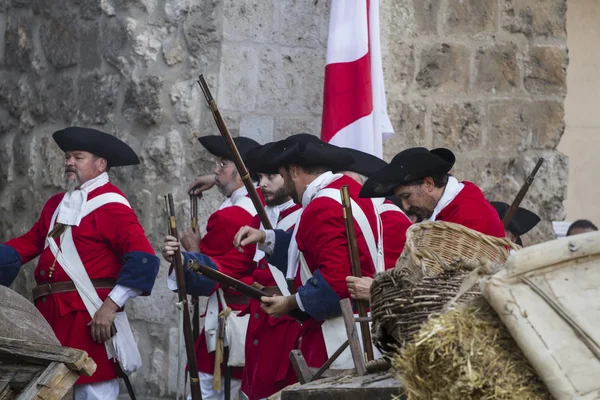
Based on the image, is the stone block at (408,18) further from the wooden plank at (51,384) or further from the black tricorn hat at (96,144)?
the wooden plank at (51,384)

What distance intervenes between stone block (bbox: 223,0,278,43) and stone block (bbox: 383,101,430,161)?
953 mm

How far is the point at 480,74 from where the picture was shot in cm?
846

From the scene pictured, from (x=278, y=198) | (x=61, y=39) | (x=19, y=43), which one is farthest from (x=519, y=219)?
(x=19, y=43)

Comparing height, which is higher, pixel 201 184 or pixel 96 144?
pixel 96 144

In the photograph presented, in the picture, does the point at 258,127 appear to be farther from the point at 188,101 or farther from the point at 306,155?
the point at 306,155

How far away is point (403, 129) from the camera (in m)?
8.34

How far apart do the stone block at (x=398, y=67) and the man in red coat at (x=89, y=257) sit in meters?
1.94

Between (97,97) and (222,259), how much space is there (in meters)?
1.83

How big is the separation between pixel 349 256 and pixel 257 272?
59.2 inches

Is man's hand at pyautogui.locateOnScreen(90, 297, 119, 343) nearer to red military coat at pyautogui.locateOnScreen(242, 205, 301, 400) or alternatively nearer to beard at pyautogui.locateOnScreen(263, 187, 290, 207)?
red military coat at pyautogui.locateOnScreen(242, 205, 301, 400)

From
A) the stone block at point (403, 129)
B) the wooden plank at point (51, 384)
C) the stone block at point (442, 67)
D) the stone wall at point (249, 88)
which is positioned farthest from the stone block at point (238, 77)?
the wooden plank at point (51, 384)

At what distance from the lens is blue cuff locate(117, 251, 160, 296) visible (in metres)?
6.98

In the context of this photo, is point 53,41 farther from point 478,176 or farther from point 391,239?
point 391,239

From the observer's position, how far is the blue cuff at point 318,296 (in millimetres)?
5633
